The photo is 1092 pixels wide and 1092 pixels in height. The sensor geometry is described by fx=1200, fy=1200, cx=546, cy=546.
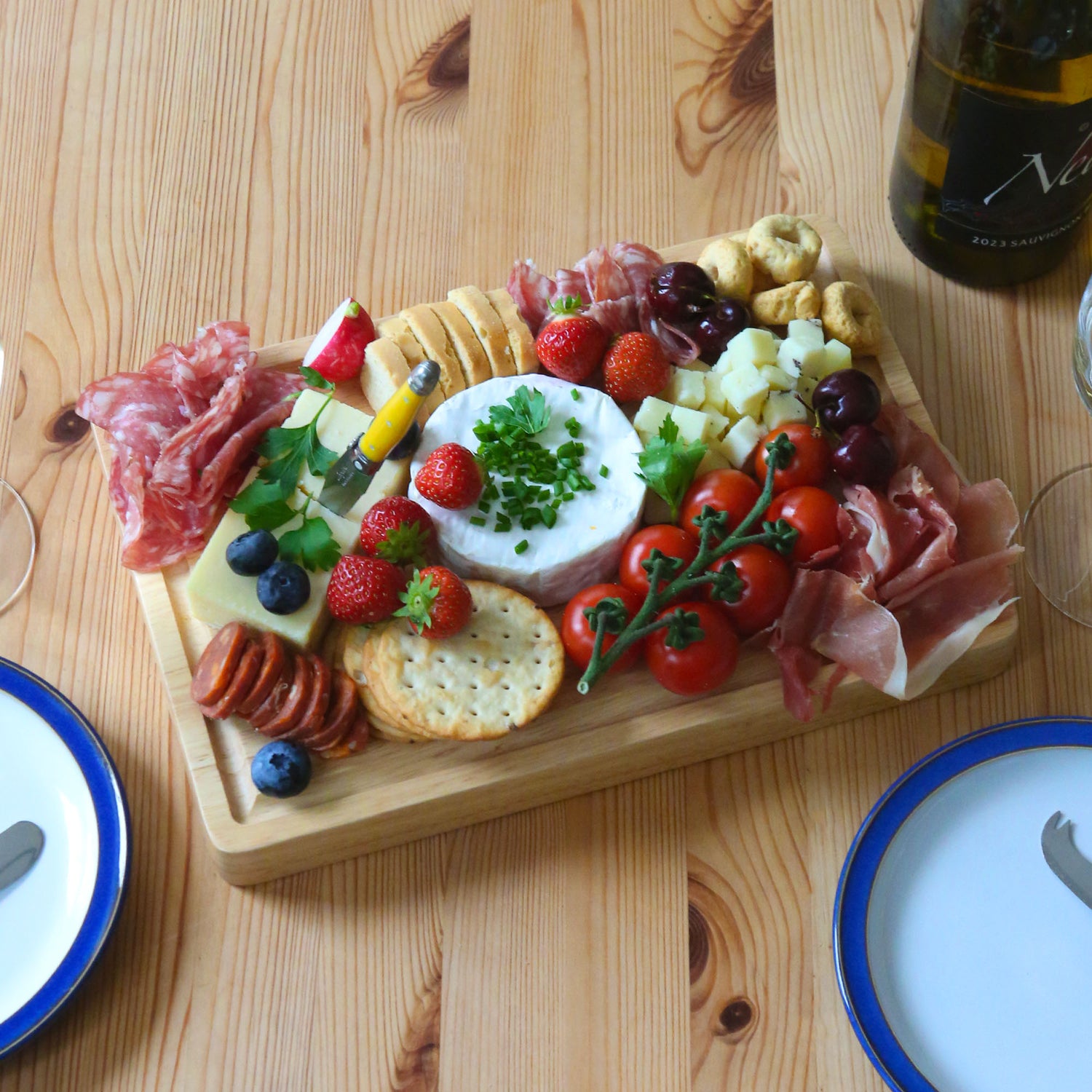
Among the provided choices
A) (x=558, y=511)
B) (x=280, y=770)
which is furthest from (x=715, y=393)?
(x=280, y=770)

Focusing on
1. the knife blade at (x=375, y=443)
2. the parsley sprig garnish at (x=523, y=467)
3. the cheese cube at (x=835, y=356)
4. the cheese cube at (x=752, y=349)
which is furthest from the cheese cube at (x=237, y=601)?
the cheese cube at (x=835, y=356)

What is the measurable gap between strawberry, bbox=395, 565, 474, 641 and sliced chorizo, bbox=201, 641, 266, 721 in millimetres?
162

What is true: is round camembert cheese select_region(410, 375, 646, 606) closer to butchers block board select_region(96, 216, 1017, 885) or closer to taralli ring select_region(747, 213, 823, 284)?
butchers block board select_region(96, 216, 1017, 885)

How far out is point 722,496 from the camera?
1.39 meters

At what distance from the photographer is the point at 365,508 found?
1.41m

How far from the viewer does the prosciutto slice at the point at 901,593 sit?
1.32 metres

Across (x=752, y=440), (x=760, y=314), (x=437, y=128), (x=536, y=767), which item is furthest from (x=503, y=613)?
(x=437, y=128)

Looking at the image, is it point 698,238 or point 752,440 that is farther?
point 698,238

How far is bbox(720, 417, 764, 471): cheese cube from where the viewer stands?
1441mm

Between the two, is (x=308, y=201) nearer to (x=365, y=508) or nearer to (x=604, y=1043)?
(x=365, y=508)

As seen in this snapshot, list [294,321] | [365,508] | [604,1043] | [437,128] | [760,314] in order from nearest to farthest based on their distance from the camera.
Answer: [604,1043], [365,508], [760,314], [294,321], [437,128]

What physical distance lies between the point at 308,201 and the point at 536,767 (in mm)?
929

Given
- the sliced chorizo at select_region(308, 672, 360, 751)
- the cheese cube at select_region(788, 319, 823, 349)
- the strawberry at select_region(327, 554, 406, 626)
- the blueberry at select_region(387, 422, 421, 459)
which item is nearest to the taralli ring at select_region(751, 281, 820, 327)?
the cheese cube at select_region(788, 319, 823, 349)

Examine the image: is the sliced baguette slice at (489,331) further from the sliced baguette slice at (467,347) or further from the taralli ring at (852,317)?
the taralli ring at (852,317)
